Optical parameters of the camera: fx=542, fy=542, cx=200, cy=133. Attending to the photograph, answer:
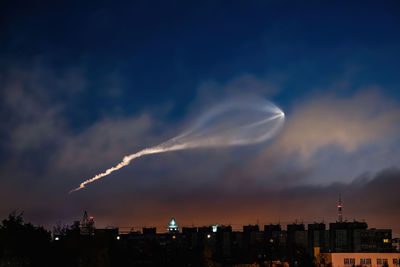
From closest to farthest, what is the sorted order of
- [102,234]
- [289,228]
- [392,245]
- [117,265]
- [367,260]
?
[102,234]
[117,265]
[367,260]
[392,245]
[289,228]

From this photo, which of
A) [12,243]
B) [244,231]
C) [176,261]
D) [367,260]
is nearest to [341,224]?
[244,231]

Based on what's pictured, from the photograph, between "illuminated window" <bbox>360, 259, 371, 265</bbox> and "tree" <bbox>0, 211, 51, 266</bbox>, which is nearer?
"tree" <bbox>0, 211, 51, 266</bbox>

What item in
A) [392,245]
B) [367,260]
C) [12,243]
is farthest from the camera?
[392,245]

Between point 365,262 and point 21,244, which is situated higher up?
point 21,244

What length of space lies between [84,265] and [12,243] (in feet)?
23.4

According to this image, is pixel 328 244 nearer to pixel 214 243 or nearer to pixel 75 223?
pixel 214 243

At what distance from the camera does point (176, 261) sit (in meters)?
93.2

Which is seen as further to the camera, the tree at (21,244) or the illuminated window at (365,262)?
the illuminated window at (365,262)

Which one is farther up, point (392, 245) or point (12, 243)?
point (12, 243)

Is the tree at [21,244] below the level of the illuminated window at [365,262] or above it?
above

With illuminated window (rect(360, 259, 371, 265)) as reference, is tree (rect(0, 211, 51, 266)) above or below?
above

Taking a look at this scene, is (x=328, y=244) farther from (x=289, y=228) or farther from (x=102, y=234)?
(x=102, y=234)

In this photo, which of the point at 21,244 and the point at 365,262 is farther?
the point at 365,262

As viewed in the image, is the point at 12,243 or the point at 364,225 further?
the point at 364,225
